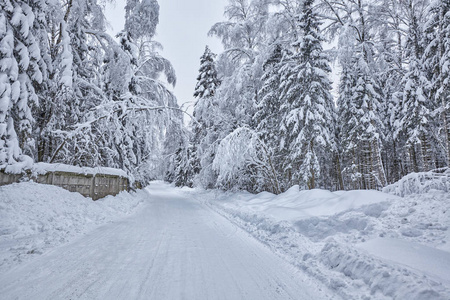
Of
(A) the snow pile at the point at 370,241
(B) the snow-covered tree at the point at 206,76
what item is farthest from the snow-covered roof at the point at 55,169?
(B) the snow-covered tree at the point at 206,76

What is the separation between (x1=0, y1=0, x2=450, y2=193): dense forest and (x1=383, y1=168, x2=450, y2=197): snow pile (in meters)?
5.14

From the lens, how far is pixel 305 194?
26.7 ft

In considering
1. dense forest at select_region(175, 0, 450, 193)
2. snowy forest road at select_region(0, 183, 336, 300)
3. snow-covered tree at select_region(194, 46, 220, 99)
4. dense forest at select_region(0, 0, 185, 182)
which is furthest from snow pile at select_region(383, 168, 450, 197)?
snow-covered tree at select_region(194, 46, 220, 99)

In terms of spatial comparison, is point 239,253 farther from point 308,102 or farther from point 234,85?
point 234,85

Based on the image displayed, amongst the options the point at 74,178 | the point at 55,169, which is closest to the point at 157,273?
the point at 55,169

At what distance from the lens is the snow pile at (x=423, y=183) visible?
4496mm

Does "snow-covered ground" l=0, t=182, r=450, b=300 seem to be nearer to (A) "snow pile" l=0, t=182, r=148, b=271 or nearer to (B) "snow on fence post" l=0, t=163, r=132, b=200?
(A) "snow pile" l=0, t=182, r=148, b=271

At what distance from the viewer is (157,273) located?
300 centimetres

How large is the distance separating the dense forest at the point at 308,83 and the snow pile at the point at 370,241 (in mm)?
5029

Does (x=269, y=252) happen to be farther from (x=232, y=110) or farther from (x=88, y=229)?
(x=232, y=110)

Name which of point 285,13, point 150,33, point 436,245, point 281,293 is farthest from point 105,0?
point 436,245

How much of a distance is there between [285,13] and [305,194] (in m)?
10.1

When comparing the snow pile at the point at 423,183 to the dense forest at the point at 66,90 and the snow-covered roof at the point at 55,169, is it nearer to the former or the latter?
the dense forest at the point at 66,90

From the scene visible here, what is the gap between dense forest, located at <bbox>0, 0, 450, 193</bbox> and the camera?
735 centimetres
